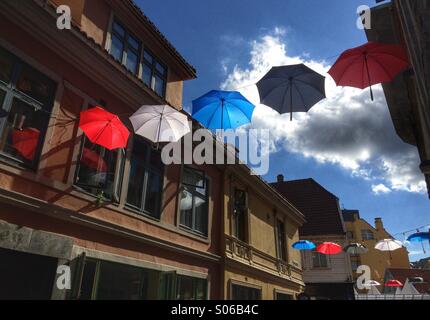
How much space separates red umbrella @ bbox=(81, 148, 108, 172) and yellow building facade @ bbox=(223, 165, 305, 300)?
5.96 m

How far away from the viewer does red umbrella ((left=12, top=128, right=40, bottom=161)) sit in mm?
6574

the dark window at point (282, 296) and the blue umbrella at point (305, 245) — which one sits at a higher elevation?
the blue umbrella at point (305, 245)

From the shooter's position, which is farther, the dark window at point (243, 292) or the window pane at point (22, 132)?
the dark window at point (243, 292)

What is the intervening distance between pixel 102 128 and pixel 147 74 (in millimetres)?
4192

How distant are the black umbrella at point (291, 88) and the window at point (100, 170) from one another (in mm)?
4094

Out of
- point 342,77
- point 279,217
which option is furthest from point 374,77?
point 279,217

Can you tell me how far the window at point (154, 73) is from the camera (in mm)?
10845

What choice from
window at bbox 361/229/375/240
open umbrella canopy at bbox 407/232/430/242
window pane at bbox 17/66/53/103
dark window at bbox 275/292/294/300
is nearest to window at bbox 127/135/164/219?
window pane at bbox 17/66/53/103

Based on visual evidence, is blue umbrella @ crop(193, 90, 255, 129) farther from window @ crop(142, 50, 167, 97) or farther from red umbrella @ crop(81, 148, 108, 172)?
red umbrella @ crop(81, 148, 108, 172)

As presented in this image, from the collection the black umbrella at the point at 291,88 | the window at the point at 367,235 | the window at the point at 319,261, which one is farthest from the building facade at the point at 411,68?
the window at the point at 367,235

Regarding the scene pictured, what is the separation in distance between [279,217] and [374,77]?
1294 cm

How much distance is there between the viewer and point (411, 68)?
8.09 meters

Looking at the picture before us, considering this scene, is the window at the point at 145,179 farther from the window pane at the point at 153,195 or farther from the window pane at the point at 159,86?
the window pane at the point at 159,86

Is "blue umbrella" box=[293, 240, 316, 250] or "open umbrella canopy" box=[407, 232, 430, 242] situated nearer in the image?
"open umbrella canopy" box=[407, 232, 430, 242]
